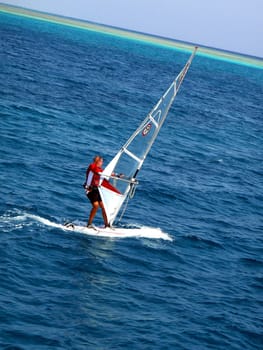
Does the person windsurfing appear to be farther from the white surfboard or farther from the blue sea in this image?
the blue sea

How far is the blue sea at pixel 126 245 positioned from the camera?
58.9 ft

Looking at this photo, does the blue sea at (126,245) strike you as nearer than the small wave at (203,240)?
Yes

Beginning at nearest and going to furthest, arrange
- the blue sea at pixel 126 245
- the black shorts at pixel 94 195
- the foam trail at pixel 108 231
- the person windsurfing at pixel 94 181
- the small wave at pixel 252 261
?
the blue sea at pixel 126 245 → the person windsurfing at pixel 94 181 → the black shorts at pixel 94 195 → the foam trail at pixel 108 231 → the small wave at pixel 252 261

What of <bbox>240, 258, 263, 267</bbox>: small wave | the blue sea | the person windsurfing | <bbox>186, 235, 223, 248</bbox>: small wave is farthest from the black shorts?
<bbox>240, 258, 263, 267</bbox>: small wave

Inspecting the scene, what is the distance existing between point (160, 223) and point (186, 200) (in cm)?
451

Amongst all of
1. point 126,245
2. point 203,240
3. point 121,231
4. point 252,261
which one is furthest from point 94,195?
point 252,261

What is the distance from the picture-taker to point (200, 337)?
1830 centimetres

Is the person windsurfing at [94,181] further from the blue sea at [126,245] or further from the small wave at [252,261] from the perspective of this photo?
the small wave at [252,261]

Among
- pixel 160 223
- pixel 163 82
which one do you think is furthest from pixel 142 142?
pixel 163 82

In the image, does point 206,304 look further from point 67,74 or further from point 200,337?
point 67,74

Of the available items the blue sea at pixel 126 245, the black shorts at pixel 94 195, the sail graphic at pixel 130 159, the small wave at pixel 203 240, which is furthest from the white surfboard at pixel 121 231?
the black shorts at pixel 94 195

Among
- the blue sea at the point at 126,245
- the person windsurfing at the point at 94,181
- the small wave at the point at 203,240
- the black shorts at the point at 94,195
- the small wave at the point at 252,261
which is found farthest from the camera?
the small wave at the point at 203,240

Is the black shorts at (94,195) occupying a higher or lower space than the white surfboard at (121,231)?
higher

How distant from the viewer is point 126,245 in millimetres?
23953
